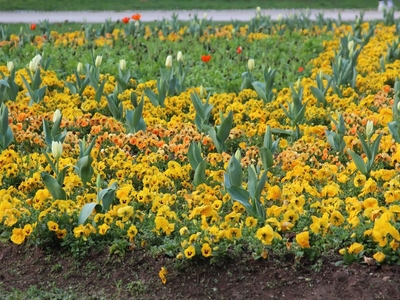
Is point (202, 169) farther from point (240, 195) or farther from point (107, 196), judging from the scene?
point (107, 196)

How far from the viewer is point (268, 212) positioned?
4297 millimetres

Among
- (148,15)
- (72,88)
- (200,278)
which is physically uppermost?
(72,88)

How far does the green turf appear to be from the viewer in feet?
47.8

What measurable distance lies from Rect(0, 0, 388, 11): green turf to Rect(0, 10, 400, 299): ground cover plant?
617 cm

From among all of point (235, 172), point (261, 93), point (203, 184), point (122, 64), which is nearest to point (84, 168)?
point (203, 184)

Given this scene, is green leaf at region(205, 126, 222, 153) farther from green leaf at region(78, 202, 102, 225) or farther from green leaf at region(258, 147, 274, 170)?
green leaf at region(78, 202, 102, 225)

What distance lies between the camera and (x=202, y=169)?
15.5ft

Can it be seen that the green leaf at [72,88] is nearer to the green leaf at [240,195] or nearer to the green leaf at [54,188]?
the green leaf at [54,188]

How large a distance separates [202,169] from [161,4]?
1051cm

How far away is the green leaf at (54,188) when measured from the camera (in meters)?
4.46

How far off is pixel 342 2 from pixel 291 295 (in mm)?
12170

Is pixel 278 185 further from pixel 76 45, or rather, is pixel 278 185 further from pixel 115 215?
pixel 76 45

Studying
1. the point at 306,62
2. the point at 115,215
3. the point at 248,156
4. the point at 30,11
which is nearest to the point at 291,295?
the point at 115,215

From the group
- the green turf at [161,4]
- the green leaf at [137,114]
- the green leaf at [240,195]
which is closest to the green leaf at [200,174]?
the green leaf at [240,195]
